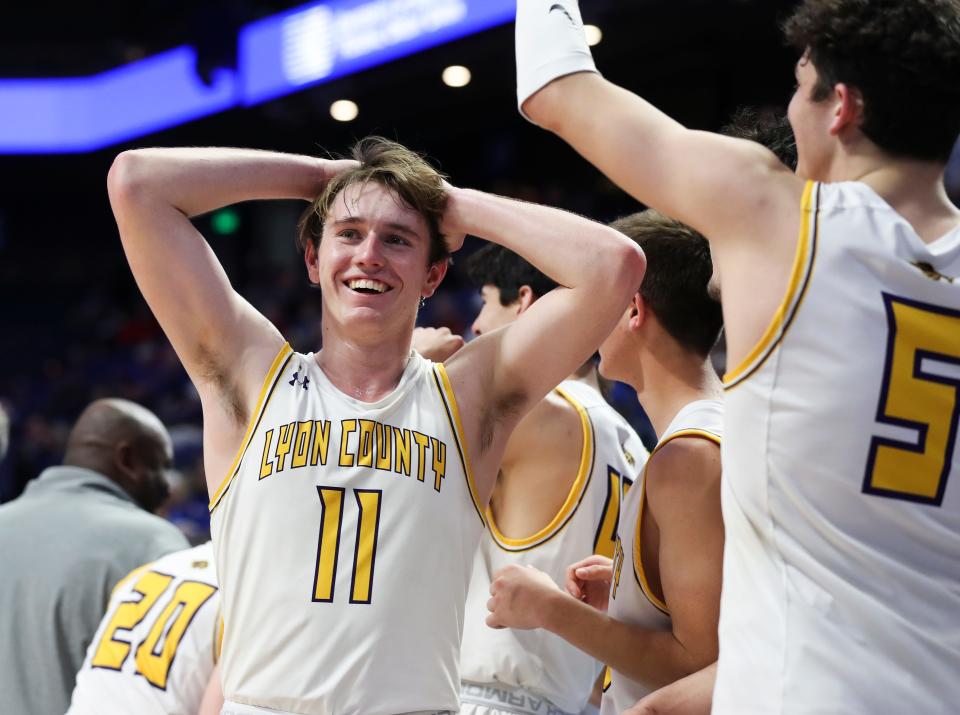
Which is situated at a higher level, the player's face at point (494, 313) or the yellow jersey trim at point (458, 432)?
the player's face at point (494, 313)

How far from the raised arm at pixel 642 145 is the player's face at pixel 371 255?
0.64 metres

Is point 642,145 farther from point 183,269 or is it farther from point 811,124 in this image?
point 183,269

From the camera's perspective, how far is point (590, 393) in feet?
12.3

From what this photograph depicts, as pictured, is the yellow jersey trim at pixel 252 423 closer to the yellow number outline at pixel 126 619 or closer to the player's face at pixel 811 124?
the yellow number outline at pixel 126 619

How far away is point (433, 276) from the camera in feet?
9.68

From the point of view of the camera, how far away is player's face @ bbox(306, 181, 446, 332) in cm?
271

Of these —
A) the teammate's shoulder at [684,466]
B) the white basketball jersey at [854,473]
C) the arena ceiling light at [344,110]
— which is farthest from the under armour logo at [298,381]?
the arena ceiling light at [344,110]

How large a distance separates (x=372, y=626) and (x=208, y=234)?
1487 centimetres

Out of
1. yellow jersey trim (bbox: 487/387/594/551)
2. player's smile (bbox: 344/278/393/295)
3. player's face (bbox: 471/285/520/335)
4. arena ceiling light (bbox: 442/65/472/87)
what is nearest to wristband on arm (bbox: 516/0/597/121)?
player's smile (bbox: 344/278/393/295)

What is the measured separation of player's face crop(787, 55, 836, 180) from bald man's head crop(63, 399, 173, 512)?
3.41 meters

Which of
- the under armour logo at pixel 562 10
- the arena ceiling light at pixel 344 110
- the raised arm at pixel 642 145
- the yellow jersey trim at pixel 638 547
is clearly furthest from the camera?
the arena ceiling light at pixel 344 110

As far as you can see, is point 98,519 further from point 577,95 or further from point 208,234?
point 208,234

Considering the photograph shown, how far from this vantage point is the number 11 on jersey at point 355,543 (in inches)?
95.7

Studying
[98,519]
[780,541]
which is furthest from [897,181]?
[98,519]
